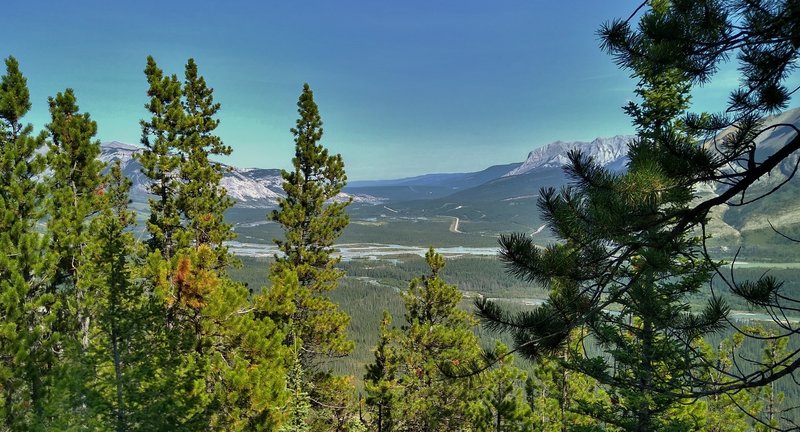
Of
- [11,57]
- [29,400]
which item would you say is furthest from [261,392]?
[11,57]

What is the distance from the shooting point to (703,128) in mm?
2807

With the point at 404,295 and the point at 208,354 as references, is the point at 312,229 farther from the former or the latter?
the point at 208,354

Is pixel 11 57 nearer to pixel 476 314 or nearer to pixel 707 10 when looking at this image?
Result: pixel 476 314

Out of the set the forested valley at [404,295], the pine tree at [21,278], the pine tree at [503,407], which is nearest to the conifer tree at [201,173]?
the forested valley at [404,295]

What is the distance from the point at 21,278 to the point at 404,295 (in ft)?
37.4

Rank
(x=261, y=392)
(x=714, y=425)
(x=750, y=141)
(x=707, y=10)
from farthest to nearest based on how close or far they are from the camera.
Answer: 1. (x=714, y=425)
2. (x=261, y=392)
3. (x=707, y=10)
4. (x=750, y=141)

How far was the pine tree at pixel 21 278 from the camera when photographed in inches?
259

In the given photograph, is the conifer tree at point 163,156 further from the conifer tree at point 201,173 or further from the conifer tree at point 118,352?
the conifer tree at point 118,352

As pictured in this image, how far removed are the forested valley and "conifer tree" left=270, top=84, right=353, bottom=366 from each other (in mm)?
88

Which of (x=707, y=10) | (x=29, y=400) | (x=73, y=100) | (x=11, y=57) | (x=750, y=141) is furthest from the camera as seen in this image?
(x=73, y=100)

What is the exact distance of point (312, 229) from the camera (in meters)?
16.9

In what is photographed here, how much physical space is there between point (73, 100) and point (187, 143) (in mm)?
3654

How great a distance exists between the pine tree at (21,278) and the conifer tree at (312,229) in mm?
8054

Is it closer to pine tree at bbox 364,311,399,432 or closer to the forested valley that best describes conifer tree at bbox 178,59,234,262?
the forested valley
